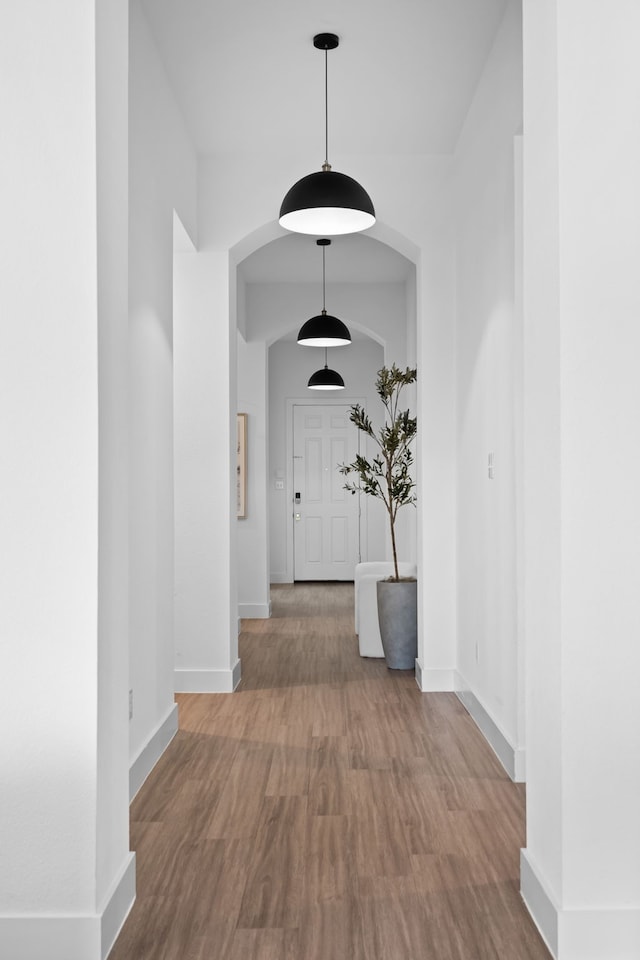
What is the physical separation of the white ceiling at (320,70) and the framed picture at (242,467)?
3301 mm

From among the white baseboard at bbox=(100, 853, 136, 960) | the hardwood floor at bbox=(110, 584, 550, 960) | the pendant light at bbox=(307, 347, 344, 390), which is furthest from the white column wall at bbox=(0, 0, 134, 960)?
the pendant light at bbox=(307, 347, 344, 390)

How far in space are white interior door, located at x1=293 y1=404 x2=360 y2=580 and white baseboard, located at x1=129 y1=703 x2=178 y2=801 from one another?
20.5 ft

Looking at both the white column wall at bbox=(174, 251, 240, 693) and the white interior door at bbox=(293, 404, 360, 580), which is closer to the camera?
the white column wall at bbox=(174, 251, 240, 693)

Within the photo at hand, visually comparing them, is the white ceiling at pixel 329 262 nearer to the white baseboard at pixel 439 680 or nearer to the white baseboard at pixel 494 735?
the white baseboard at pixel 439 680

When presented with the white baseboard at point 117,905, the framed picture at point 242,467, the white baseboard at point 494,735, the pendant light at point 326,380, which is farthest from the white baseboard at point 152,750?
the pendant light at point 326,380

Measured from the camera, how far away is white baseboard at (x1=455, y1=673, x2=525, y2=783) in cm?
323

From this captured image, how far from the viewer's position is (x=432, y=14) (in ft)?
11.0

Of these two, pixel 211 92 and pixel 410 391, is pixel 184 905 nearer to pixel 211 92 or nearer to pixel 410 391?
pixel 211 92

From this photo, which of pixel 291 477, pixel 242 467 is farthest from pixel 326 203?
pixel 291 477

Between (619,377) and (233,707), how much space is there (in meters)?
3.04

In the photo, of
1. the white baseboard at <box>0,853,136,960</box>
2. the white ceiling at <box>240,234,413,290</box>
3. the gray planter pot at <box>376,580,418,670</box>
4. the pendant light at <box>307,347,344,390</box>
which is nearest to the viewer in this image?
the white baseboard at <box>0,853,136,960</box>

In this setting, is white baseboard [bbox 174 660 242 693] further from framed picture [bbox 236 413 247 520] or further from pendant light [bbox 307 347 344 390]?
pendant light [bbox 307 347 344 390]

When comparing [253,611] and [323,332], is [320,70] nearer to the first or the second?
[323,332]

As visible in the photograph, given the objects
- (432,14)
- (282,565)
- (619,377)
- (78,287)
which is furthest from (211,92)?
(282,565)
